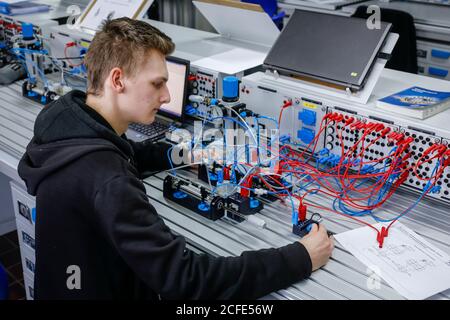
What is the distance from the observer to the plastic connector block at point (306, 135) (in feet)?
5.87

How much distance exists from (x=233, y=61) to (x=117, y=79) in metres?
0.98

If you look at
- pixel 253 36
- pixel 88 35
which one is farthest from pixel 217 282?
pixel 88 35

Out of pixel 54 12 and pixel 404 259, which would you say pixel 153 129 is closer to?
pixel 404 259

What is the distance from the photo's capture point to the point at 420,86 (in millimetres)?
1846

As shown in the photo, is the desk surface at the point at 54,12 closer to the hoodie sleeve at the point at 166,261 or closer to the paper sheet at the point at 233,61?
the paper sheet at the point at 233,61

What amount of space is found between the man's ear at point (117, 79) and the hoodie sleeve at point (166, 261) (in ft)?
0.82

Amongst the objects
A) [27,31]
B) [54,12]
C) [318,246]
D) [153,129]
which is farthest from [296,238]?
[54,12]

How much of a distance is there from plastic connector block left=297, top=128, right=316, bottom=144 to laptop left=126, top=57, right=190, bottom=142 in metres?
0.52

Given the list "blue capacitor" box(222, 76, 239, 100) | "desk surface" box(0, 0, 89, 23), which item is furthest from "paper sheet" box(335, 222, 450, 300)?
"desk surface" box(0, 0, 89, 23)

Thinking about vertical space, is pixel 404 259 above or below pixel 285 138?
below

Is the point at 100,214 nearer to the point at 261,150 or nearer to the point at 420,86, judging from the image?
the point at 261,150

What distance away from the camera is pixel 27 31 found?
261 cm

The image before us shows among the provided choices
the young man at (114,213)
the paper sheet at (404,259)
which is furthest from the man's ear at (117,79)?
the paper sheet at (404,259)
